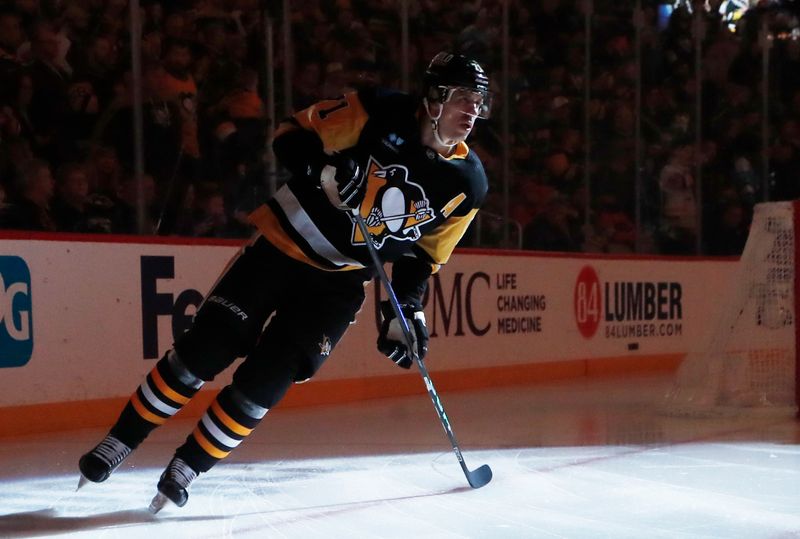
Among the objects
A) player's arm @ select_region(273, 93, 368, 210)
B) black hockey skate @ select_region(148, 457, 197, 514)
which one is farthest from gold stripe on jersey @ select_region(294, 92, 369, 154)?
black hockey skate @ select_region(148, 457, 197, 514)

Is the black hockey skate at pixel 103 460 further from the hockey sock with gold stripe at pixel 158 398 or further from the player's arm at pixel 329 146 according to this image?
the player's arm at pixel 329 146

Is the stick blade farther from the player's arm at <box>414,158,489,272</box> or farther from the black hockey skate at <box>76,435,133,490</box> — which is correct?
the black hockey skate at <box>76,435,133,490</box>

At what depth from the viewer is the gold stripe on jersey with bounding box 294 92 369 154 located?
10.7ft

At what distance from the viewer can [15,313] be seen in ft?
16.3

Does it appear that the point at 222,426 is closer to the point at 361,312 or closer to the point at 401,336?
the point at 401,336

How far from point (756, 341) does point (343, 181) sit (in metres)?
3.24

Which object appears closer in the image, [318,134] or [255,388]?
[255,388]

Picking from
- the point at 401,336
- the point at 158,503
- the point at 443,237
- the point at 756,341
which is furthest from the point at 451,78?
the point at 756,341

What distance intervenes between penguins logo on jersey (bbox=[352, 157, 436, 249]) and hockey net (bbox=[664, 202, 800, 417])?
9.03ft

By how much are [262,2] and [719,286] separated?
4911 mm

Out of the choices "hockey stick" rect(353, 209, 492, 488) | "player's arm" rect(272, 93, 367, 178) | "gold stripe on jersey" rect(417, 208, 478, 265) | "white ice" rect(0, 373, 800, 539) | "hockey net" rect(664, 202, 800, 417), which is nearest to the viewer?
"white ice" rect(0, 373, 800, 539)

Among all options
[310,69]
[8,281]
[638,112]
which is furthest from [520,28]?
[8,281]

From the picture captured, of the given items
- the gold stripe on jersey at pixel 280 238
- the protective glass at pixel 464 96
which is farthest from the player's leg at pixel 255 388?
the protective glass at pixel 464 96

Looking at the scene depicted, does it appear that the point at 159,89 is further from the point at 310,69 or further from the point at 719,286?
the point at 719,286
